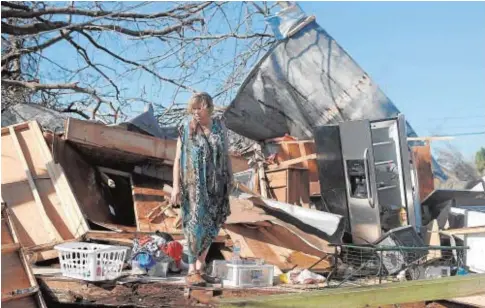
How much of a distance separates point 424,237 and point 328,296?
11.7ft

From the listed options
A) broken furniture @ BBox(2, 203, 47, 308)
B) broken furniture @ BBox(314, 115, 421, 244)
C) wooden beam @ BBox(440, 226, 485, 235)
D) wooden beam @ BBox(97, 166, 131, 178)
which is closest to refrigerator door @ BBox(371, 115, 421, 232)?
broken furniture @ BBox(314, 115, 421, 244)

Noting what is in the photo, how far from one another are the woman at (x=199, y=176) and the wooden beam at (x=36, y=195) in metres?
1.65

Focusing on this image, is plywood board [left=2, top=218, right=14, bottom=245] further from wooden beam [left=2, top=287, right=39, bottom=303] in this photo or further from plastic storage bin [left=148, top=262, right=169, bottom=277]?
plastic storage bin [left=148, top=262, right=169, bottom=277]

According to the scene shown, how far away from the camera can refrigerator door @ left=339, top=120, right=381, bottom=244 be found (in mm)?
6391

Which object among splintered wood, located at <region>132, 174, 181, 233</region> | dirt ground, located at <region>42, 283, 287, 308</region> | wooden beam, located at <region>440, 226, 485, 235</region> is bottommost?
dirt ground, located at <region>42, 283, 287, 308</region>

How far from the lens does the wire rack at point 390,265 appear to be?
5.06 m

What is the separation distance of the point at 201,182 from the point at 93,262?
0.96m

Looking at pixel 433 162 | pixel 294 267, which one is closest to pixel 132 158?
pixel 294 267

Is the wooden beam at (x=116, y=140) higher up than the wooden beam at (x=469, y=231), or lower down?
higher up

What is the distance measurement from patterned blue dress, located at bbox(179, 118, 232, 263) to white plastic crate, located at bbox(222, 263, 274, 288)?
0.29m

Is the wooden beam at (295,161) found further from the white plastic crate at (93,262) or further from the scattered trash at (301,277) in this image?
the white plastic crate at (93,262)

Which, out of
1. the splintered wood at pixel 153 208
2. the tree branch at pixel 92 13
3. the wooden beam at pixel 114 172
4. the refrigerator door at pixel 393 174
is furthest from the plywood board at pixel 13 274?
the tree branch at pixel 92 13

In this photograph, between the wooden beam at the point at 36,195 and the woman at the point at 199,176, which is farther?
the wooden beam at the point at 36,195

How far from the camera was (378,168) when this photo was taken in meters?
6.75
